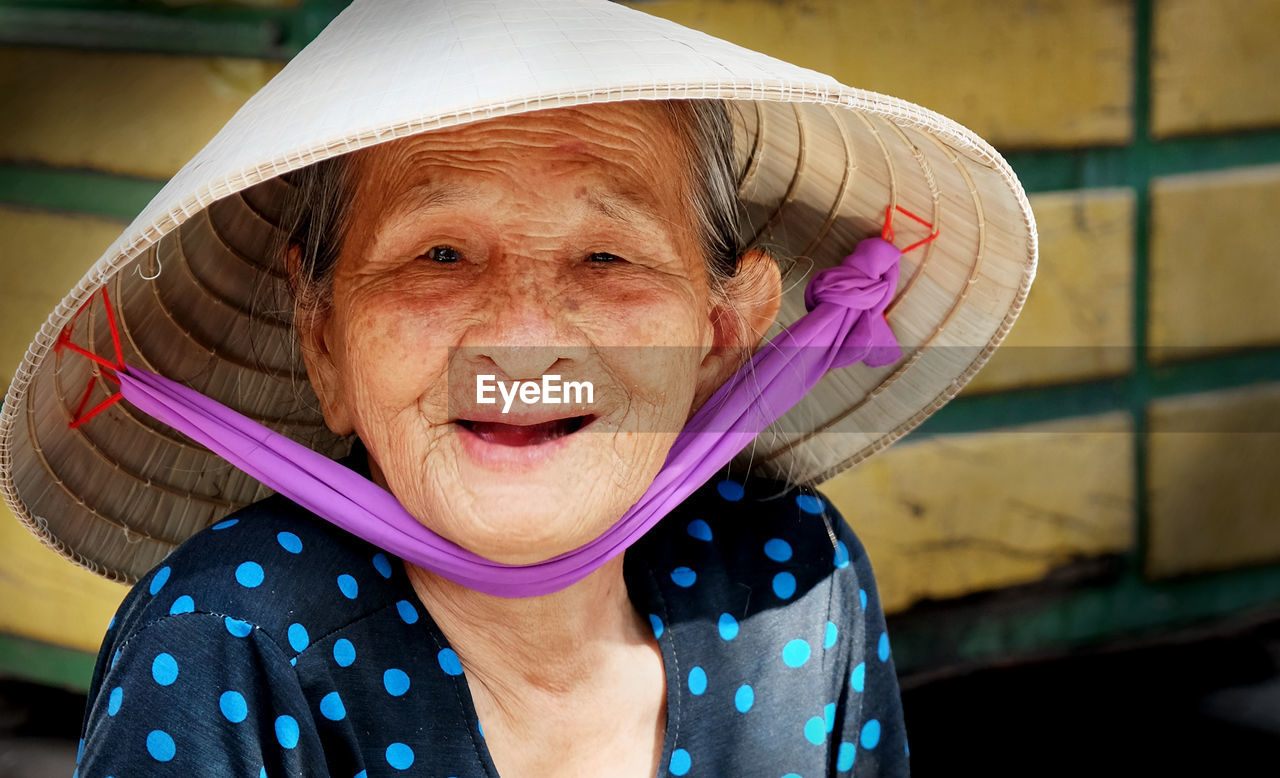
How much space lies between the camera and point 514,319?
4.65 ft

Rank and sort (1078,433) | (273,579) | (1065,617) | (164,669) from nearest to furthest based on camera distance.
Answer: (164,669) < (273,579) < (1078,433) < (1065,617)

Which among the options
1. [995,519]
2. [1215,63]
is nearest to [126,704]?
[995,519]

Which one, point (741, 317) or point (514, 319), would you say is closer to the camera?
point (514, 319)

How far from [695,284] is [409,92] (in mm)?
458

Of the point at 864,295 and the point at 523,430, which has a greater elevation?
the point at 864,295

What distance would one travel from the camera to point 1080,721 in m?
3.11

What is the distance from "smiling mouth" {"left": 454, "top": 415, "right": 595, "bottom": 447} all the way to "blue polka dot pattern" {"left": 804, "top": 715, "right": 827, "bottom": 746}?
618mm

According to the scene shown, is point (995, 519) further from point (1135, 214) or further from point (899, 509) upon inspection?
point (1135, 214)

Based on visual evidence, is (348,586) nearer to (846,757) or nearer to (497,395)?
(497,395)

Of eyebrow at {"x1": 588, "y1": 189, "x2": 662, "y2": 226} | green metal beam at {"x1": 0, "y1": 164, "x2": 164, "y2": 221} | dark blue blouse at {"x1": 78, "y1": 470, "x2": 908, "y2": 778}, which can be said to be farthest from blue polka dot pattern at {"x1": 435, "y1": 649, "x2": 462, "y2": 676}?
green metal beam at {"x1": 0, "y1": 164, "x2": 164, "y2": 221}

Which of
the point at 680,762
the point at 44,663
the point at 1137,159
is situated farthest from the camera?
the point at 1137,159

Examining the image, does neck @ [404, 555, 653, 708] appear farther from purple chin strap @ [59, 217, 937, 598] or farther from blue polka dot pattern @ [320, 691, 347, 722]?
blue polka dot pattern @ [320, 691, 347, 722]

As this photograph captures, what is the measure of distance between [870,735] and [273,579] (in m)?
0.93

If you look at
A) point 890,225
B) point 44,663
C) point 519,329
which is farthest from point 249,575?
point 44,663
